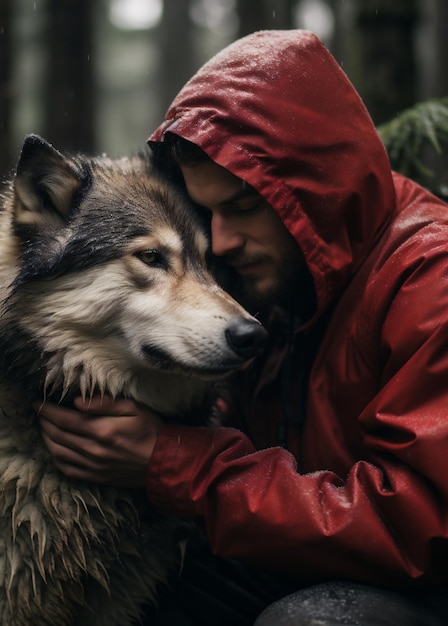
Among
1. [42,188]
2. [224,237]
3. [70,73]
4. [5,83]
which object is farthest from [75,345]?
[70,73]

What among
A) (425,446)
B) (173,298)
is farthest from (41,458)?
(425,446)

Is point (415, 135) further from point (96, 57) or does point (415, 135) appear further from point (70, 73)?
point (96, 57)

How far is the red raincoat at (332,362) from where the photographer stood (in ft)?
7.30

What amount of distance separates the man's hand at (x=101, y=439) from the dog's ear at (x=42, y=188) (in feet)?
2.19

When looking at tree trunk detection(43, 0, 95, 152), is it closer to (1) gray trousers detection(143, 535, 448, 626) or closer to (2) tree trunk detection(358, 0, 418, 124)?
(2) tree trunk detection(358, 0, 418, 124)

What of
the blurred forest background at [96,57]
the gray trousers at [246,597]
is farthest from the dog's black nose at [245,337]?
the blurred forest background at [96,57]

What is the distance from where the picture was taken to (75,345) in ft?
9.02

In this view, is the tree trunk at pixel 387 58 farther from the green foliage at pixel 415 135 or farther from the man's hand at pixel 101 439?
the man's hand at pixel 101 439

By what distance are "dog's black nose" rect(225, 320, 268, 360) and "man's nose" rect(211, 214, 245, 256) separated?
0.49 meters

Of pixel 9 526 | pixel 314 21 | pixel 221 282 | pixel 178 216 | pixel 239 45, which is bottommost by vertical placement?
pixel 314 21

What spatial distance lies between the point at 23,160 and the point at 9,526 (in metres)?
1.31

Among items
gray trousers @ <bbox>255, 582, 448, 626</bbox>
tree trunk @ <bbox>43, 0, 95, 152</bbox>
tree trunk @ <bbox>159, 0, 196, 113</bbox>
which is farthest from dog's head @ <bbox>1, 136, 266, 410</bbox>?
tree trunk @ <bbox>159, 0, 196, 113</bbox>

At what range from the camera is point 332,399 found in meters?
2.77

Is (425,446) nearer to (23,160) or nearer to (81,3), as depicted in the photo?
(23,160)
